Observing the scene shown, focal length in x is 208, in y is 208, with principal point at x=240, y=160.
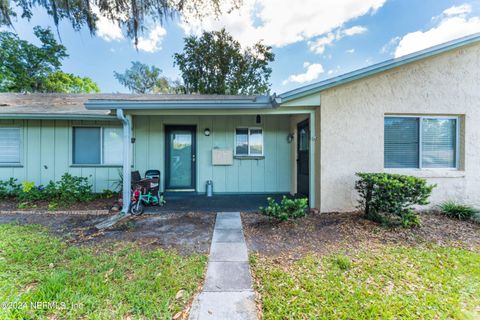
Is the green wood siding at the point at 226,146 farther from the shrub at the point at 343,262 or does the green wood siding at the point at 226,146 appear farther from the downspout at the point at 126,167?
the shrub at the point at 343,262

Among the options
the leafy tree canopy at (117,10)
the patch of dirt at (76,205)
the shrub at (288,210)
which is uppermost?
the leafy tree canopy at (117,10)

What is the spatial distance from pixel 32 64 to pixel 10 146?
13.0m

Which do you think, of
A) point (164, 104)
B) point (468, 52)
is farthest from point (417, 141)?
point (164, 104)

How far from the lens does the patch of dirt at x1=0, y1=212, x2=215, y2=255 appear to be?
3217mm

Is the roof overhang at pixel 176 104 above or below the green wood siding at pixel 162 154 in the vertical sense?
above

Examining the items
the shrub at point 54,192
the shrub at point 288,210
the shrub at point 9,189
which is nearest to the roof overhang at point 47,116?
the shrub at point 54,192

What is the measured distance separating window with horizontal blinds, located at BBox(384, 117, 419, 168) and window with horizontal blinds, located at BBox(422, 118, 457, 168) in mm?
190

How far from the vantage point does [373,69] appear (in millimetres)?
4250

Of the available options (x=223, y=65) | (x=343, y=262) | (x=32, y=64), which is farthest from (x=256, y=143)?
(x=32, y=64)

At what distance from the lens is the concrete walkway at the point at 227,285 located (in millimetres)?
1818

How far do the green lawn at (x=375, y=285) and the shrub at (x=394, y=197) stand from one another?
0.84 metres

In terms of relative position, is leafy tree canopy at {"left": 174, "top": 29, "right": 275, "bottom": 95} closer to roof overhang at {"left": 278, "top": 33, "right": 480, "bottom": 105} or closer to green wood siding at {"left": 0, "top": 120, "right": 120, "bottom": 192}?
green wood siding at {"left": 0, "top": 120, "right": 120, "bottom": 192}

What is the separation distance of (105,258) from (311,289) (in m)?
2.54

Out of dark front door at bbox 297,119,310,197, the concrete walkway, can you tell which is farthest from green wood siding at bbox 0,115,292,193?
the concrete walkway
